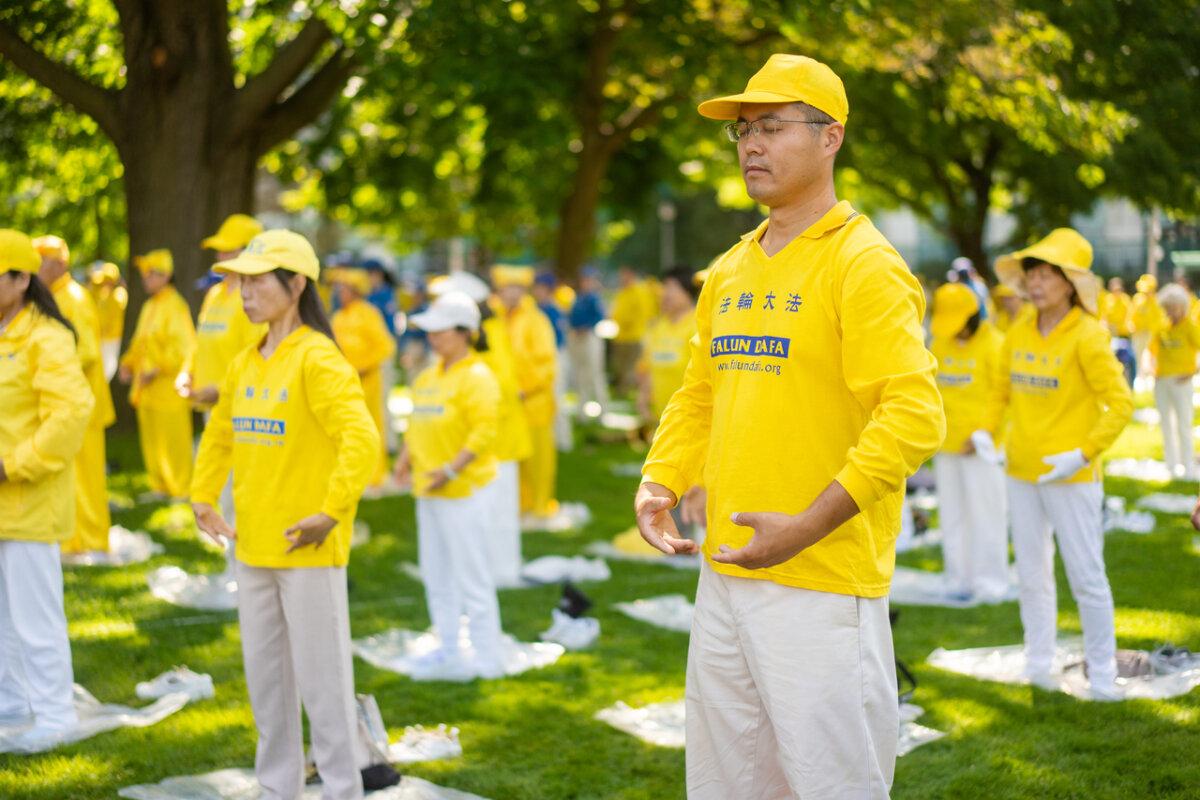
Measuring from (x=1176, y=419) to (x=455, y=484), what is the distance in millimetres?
9867

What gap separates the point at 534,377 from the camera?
40.5 feet

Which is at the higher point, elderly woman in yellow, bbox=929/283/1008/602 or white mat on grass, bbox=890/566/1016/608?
elderly woman in yellow, bbox=929/283/1008/602

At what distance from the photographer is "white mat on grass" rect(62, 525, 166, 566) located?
33.3 feet

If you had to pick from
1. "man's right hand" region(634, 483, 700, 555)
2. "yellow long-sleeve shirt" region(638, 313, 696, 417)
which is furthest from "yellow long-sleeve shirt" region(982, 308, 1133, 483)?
"yellow long-sleeve shirt" region(638, 313, 696, 417)

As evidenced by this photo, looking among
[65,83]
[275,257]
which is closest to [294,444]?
[275,257]

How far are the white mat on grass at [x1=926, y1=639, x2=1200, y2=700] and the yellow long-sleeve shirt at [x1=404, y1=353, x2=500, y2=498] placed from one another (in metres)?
2.91

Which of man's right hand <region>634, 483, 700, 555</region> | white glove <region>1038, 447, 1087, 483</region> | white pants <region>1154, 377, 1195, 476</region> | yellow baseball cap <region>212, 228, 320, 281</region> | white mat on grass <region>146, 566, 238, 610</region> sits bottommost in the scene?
white mat on grass <region>146, 566, 238, 610</region>

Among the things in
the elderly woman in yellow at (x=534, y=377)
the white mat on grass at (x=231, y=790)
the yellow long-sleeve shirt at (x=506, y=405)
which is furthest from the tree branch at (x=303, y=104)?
the white mat on grass at (x=231, y=790)

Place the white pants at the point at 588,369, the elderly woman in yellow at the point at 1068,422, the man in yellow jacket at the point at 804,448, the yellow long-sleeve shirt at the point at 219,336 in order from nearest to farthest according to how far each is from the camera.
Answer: the man in yellow jacket at the point at 804,448
the elderly woman in yellow at the point at 1068,422
the yellow long-sleeve shirt at the point at 219,336
the white pants at the point at 588,369

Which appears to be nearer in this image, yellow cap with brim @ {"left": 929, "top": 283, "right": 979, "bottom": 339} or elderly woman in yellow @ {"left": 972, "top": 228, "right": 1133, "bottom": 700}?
elderly woman in yellow @ {"left": 972, "top": 228, "right": 1133, "bottom": 700}

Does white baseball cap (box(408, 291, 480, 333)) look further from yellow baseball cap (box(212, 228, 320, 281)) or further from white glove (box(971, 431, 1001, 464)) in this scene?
white glove (box(971, 431, 1001, 464))

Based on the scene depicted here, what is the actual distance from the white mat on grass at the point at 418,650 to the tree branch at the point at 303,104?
8494 mm

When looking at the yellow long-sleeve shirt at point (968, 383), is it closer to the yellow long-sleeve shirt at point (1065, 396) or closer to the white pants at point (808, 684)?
the yellow long-sleeve shirt at point (1065, 396)

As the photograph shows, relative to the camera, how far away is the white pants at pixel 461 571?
310 inches
